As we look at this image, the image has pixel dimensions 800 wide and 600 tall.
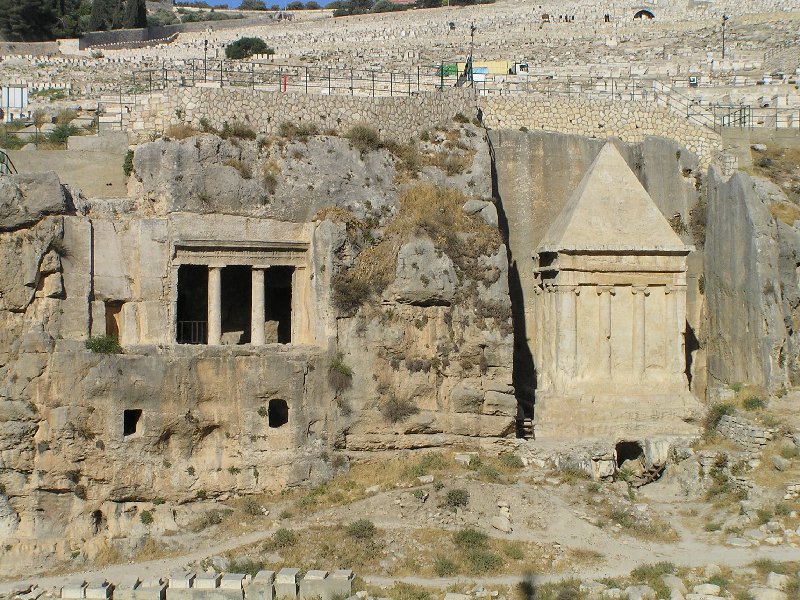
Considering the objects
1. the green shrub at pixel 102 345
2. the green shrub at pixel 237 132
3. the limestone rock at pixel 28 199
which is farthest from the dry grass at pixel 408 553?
the green shrub at pixel 237 132

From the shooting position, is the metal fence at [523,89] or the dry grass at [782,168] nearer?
the dry grass at [782,168]

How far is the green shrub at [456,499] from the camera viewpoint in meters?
20.5

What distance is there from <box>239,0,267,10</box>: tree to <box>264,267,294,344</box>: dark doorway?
8955 cm

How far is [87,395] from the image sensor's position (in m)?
21.0

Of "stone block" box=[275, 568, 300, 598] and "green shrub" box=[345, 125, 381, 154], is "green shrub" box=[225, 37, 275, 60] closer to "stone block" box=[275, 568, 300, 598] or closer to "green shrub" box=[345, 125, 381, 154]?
"green shrub" box=[345, 125, 381, 154]

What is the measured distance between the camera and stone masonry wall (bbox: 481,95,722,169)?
28.6 meters

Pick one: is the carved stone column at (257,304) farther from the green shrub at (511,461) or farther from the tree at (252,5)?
the tree at (252,5)

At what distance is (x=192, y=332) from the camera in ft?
81.5

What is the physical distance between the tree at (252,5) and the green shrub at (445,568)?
9901 cm

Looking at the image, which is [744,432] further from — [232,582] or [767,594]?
[232,582]

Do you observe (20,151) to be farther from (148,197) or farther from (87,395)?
(87,395)

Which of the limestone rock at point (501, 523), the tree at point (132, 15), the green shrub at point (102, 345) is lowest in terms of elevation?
the limestone rock at point (501, 523)

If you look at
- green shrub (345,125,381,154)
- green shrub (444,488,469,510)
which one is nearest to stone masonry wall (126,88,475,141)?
green shrub (345,125,381,154)

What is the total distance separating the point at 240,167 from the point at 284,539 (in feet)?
28.4
